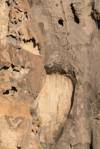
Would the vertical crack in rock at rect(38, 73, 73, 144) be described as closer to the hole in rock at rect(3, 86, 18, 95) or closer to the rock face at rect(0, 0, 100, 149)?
the rock face at rect(0, 0, 100, 149)

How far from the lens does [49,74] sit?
21.7ft

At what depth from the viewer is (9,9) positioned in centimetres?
609

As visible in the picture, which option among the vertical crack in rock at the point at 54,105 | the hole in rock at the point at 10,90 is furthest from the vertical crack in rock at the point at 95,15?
the hole in rock at the point at 10,90

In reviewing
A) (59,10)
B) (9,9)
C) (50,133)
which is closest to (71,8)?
(59,10)

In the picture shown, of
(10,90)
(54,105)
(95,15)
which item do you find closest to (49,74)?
(54,105)

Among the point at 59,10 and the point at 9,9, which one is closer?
the point at 9,9

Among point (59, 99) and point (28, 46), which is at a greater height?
point (28, 46)

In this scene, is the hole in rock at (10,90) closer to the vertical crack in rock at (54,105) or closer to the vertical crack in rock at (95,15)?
→ the vertical crack in rock at (54,105)

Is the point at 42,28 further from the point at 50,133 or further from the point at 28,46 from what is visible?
the point at 50,133

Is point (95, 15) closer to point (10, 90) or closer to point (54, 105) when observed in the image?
point (54, 105)

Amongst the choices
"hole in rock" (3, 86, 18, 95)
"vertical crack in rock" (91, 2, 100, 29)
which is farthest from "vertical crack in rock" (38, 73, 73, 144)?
"vertical crack in rock" (91, 2, 100, 29)

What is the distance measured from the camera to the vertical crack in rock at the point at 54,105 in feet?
21.1

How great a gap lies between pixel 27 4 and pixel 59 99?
1184 millimetres

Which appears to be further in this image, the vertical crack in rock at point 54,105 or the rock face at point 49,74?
the vertical crack in rock at point 54,105
